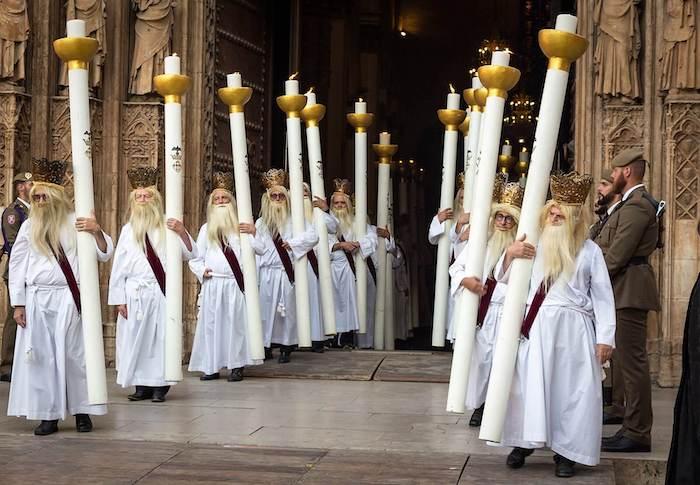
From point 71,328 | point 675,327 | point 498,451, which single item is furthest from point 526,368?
point 675,327

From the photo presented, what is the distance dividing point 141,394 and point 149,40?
4407 millimetres

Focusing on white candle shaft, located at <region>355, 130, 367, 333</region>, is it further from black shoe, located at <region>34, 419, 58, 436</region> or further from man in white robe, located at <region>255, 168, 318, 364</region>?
black shoe, located at <region>34, 419, 58, 436</region>

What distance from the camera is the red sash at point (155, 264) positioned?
1100 cm

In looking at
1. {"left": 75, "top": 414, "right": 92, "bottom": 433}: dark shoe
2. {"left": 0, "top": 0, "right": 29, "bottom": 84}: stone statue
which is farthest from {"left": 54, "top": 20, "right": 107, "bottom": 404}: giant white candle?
{"left": 0, "top": 0, "right": 29, "bottom": 84}: stone statue

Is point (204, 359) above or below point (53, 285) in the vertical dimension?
below

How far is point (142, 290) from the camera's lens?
36.3 ft

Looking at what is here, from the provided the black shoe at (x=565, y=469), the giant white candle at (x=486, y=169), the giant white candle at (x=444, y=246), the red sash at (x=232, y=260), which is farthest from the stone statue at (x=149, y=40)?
the black shoe at (x=565, y=469)

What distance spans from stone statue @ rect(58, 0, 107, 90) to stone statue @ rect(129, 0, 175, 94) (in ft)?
1.31

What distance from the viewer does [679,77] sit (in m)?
12.3

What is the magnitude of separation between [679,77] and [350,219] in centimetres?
573

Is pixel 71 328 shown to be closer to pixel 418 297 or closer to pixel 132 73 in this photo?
pixel 132 73

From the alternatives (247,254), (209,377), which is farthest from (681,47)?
(209,377)

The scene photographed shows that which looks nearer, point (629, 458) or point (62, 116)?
point (629, 458)

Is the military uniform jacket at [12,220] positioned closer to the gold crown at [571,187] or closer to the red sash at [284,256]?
the red sash at [284,256]
